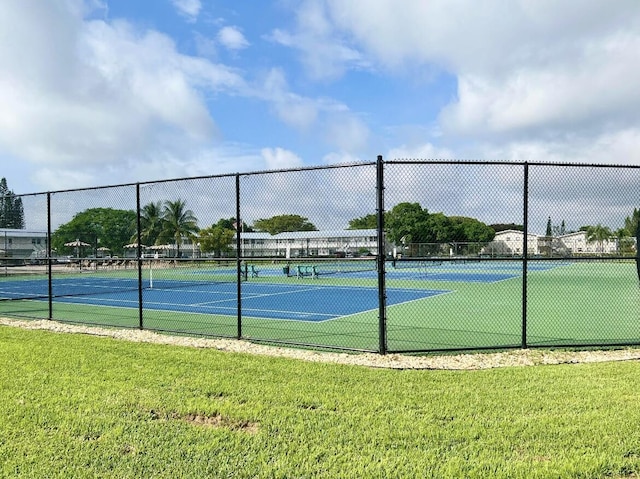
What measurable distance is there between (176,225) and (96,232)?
273 inches

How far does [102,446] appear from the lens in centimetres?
397

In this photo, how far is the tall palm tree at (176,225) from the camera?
12.7m

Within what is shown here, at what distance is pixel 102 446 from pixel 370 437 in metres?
2.07

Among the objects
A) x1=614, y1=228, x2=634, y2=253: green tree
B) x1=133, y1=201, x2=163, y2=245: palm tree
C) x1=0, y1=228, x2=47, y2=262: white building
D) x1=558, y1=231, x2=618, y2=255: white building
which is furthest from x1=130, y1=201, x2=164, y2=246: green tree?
x1=614, y1=228, x2=634, y2=253: green tree

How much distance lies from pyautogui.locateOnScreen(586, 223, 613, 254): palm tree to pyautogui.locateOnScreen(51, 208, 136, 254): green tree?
11346mm

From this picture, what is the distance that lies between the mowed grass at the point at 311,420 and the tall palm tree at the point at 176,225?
6360 mm

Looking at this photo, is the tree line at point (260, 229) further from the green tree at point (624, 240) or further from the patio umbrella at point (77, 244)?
the patio umbrella at point (77, 244)

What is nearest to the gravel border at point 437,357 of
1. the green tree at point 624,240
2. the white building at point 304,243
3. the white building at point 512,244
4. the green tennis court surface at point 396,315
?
the green tennis court surface at point 396,315

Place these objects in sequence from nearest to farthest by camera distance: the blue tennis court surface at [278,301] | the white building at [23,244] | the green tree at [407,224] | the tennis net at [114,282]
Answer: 1. the green tree at [407,224]
2. the blue tennis court surface at [278,301]
3. the tennis net at [114,282]
4. the white building at [23,244]

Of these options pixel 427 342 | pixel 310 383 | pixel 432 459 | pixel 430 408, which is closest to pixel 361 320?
pixel 427 342

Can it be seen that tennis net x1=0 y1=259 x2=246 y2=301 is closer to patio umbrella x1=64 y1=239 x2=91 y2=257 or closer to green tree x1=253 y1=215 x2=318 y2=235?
patio umbrella x1=64 y1=239 x2=91 y2=257

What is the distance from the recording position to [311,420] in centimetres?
446

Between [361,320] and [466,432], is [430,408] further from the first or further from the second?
[361,320]

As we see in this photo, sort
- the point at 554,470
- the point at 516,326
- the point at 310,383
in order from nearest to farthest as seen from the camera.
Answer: the point at 554,470
the point at 310,383
the point at 516,326
